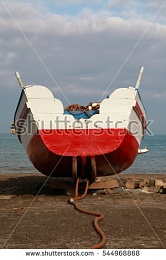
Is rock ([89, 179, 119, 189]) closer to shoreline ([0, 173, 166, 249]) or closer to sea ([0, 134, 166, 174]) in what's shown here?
shoreline ([0, 173, 166, 249])

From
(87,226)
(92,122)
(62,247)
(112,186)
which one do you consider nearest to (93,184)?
(112,186)

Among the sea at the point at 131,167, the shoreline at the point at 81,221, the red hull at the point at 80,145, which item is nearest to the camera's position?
the shoreline at the point at 81,221

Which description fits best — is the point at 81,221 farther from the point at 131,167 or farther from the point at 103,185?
the point at 131,167

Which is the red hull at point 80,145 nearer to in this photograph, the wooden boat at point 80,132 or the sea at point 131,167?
the wooden boat at point 80,132

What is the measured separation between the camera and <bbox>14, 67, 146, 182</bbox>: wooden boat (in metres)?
8.21

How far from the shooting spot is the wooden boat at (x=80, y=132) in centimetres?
821

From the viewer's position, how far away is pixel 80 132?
8203 mm

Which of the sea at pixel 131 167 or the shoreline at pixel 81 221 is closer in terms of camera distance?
the shoreline at pixel 81 221

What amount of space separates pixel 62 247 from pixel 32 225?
1.25 m

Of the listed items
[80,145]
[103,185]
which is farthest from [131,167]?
[80,145]

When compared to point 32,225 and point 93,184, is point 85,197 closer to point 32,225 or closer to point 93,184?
point 93,184

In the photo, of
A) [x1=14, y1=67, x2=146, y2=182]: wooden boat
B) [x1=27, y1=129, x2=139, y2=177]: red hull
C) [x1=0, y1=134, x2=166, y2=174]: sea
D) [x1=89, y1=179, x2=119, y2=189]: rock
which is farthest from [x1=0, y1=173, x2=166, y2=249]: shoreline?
[x1=0, y1=134, x2=166, y2=174]: sea

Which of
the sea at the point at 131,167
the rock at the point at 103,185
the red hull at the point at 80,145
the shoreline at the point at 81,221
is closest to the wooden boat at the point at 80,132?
the red hull at the point at 80,145

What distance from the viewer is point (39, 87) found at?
858 centimetres
